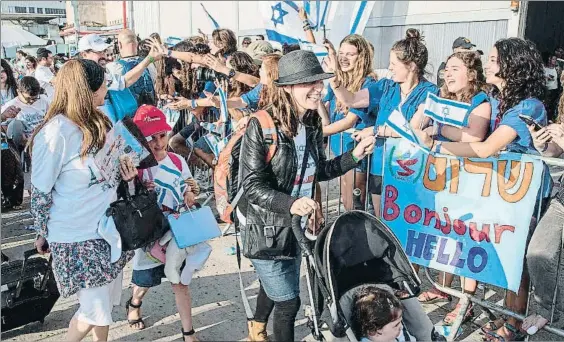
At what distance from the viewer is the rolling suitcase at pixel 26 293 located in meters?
3.74

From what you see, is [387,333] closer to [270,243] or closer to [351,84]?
[270,243]

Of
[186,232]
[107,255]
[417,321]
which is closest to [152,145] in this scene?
[186,232]

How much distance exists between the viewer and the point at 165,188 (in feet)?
12.0

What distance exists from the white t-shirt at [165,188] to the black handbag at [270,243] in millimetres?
1041

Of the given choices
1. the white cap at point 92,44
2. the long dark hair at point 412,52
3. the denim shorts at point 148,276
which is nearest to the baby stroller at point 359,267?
the denim shorts at point 148,276

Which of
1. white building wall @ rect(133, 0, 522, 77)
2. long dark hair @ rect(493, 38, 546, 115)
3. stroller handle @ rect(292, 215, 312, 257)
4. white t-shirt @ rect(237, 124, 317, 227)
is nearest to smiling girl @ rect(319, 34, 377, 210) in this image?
long dark hair @ rect(493, 38, 546, 115)

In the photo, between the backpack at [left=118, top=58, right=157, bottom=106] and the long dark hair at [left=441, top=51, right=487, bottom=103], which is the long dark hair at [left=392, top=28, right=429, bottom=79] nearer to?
the long dark hair at [left=441, top=51, right=487, bottom=103]

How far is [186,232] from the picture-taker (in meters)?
3.47

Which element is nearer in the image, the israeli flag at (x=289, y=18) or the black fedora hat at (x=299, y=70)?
the black fedora hat at (x=299, y=70)

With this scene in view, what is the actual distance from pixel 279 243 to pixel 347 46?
8.39 ft

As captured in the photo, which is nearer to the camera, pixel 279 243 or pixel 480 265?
pixel 279 243

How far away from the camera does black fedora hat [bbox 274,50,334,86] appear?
276 cm

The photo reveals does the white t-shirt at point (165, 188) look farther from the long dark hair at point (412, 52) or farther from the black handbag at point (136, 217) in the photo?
the long dark hair at point (412, 52)

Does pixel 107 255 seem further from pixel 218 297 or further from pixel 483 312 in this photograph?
pixel 483 312
